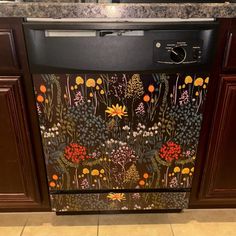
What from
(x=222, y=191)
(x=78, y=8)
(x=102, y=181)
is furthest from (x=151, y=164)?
(x=78, y=8)

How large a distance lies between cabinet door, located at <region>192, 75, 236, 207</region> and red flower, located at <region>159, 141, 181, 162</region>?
128 millimetres

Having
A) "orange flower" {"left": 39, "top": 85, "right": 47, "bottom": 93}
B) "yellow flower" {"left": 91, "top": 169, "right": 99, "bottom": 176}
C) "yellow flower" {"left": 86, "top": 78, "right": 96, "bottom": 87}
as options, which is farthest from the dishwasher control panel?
"yellow flower" {"left": 91, "top": 169, "right": 99, "bottom": 176}

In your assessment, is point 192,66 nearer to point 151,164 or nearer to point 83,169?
point 151,164

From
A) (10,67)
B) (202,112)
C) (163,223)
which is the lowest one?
(163,223)

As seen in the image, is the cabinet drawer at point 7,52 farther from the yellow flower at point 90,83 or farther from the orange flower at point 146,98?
the orange flower at point 146,98

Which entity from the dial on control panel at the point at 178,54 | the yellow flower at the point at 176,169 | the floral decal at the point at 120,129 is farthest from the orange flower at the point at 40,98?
the yellow flower at the point at 176,169

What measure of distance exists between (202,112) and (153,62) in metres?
0.27

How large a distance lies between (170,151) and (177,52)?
0.38m

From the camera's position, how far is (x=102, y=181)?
3.45ft

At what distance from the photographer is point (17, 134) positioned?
3.15 feet

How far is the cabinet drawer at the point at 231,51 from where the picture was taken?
836 mm

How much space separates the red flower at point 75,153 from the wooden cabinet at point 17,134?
111mm

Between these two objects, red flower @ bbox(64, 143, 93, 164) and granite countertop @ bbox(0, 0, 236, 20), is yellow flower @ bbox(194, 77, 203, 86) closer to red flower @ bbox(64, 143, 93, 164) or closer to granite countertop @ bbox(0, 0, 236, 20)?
granite countertop @ bbox(0, 0, 236, 20)

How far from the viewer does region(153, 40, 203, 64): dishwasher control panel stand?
83cm
